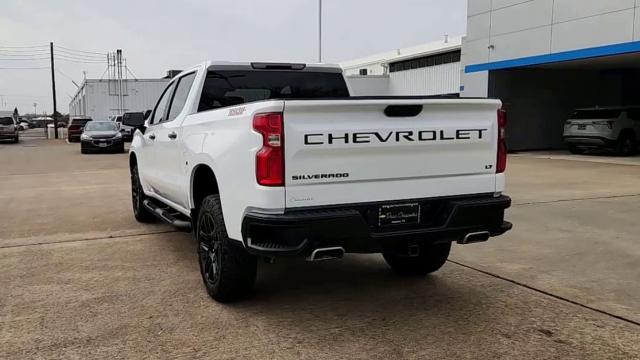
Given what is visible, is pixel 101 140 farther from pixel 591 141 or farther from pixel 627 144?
pixel 627 144

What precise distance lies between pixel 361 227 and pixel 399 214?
1.20ft

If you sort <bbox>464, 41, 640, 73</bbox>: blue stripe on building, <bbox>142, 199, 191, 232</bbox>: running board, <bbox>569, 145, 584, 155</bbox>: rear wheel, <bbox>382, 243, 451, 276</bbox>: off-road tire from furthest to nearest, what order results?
1. <bbox>569, 145, 584, 155</bbox>: rear wheel
2. <bbox>464, 41, 640, 73</bbox>: blue stripe on building
3. <bbox>142, 199, 191, 232</bbox>: running board
4. <bbox>382, 243, 451, 276</bbox>: off-road tire

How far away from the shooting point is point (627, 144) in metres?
19.6

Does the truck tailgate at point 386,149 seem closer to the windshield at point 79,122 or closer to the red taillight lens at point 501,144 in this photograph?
the red taillight lens at point 501,144

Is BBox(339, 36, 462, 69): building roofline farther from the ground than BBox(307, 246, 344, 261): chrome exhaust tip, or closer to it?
farther from the ground

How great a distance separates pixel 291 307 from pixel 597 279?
111 inches

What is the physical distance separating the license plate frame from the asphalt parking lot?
2.47ft

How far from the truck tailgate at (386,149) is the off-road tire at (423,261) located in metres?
1.00

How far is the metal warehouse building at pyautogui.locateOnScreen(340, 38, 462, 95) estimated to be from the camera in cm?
3416

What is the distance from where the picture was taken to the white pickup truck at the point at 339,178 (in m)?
3.73

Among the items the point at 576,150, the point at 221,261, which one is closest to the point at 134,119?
the point at 221,261

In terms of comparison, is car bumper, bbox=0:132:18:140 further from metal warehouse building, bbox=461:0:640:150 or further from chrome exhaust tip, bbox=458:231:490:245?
chrome exhaust tip, bbox=458:231:490:245

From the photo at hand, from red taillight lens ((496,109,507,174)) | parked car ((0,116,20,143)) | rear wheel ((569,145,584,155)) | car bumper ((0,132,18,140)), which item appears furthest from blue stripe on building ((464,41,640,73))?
car bumper ((0,132,18,140))

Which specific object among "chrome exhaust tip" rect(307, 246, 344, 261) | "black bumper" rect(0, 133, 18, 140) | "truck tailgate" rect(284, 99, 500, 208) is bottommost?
"black bumper" rect(0, 133, 18, 140)
